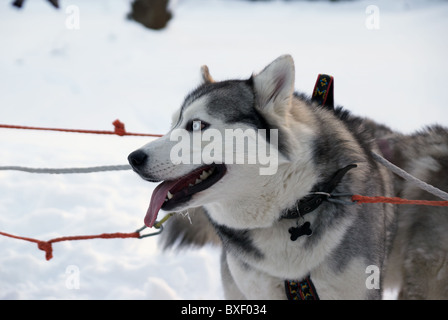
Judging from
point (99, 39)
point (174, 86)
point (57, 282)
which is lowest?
point (57, 282)

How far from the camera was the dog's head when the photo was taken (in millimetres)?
1595

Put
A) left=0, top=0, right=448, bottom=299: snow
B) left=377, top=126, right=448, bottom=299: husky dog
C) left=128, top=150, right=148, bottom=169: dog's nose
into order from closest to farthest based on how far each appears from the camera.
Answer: left=128, top=150, right=148, bottom=169: dog's nose < left=377, top=126, right=448, bottom=299: husky dog < left=0, top=0, right=448, bottom=299: snow

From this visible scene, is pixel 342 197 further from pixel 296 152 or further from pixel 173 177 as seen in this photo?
pixel 173 177

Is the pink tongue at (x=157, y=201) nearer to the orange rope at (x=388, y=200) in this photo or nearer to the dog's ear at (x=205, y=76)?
the dog's ear at (x=205, y=76)

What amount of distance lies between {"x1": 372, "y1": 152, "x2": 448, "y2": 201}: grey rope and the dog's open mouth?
764mm

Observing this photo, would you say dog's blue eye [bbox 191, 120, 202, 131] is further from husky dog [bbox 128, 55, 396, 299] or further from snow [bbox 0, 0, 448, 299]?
snow [bbox 0, 0, 448, 299]

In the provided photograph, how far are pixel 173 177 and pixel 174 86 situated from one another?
5.50 metres

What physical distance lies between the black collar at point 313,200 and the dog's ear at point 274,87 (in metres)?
0.34

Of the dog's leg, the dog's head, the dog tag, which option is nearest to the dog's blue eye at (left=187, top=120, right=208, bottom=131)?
the dog's head

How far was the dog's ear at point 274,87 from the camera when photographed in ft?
5.42

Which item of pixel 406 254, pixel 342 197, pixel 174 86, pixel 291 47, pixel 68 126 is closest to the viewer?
pixel 342 197

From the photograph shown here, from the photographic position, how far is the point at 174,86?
692 centimetres

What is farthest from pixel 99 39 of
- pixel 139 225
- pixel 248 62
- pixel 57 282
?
pixel 57 282

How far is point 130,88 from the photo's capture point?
6.78 meters
